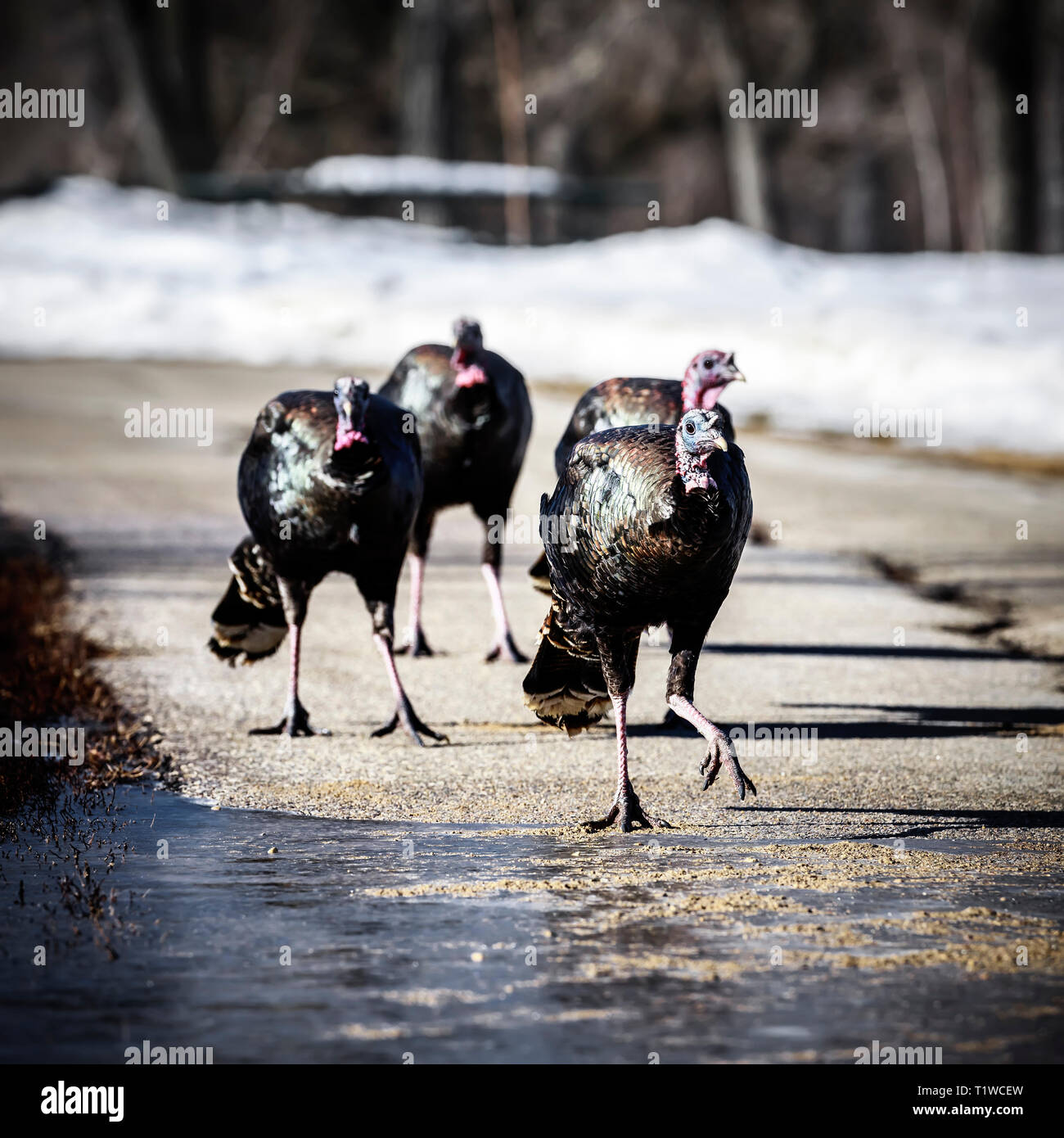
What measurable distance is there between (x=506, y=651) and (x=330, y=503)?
2.05 meters

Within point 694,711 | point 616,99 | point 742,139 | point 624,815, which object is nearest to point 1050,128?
point 742,139

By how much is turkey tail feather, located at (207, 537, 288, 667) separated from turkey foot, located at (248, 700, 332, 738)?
0.57 m

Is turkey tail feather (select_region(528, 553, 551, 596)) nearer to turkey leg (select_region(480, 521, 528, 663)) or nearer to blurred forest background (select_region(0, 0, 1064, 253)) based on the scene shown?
turkey leg (select_region(480, 521, 528, 663))

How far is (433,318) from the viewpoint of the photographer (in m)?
23.2

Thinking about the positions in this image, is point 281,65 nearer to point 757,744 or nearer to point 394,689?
point 394,689

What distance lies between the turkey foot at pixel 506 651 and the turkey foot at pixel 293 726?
5.28ft

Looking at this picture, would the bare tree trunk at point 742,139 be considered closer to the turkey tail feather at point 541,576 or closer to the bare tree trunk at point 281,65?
the bare tree trunk at point 281,65

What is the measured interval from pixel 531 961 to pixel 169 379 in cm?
1651

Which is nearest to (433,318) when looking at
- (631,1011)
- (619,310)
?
(619,310)

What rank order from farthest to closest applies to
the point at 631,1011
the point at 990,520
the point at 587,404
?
the point at 990,520 < the point at 587,404 < the point at 631,1011

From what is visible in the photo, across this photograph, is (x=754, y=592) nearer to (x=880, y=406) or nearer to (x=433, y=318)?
(x=880, y=406)

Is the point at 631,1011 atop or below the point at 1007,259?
below

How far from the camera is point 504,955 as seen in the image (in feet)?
15.3
